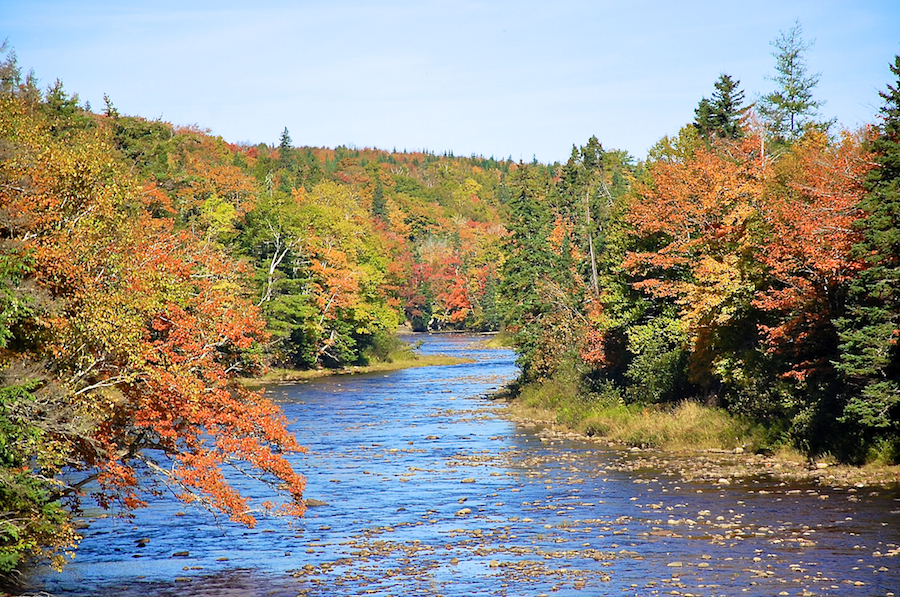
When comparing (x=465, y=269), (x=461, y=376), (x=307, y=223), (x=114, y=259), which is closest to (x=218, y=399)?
(x=114, y=259)

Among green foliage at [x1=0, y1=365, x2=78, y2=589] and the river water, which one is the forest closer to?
green foliage at [x1=0, y1=365, x2=78, y2=589]

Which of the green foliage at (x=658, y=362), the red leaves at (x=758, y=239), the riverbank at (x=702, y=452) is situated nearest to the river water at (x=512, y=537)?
the riverbank at (x=702, y=452)

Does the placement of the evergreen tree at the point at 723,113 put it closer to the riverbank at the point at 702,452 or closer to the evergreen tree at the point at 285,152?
the riverbank at the point at 702,452

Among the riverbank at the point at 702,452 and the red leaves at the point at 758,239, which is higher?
the red leaves at the point at 758,239

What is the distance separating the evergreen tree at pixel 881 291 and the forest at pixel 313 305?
8 cm

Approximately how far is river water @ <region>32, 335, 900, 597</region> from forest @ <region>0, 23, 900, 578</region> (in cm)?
163

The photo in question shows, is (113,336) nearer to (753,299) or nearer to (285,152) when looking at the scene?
(753,299)

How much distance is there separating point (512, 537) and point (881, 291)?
14251mm

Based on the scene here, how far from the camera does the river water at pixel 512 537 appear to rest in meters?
21.6

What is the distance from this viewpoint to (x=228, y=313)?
26484 millimetres

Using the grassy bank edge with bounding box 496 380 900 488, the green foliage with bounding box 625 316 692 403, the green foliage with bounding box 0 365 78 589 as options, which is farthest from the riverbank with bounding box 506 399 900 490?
the green foliage with bounding box 0 365 78 589

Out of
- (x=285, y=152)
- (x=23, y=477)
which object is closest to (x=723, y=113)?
(x=23, y=477)

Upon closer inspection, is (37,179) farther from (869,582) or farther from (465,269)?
(465,269)

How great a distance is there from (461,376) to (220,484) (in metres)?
60.0
